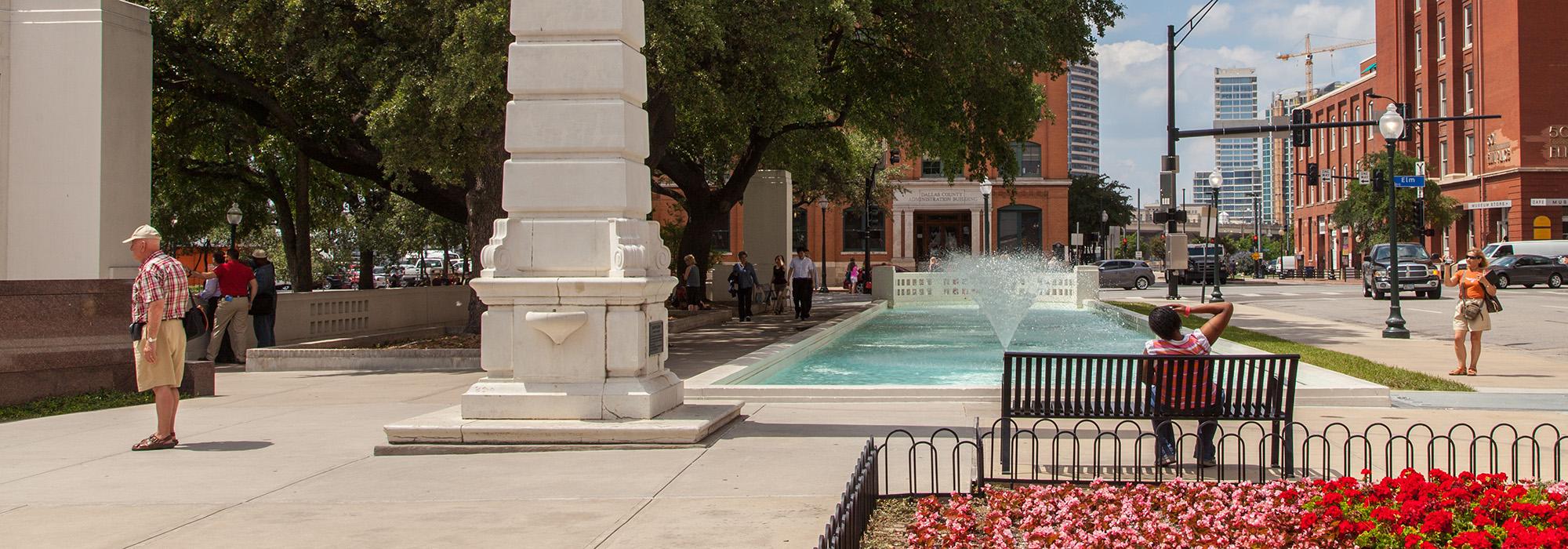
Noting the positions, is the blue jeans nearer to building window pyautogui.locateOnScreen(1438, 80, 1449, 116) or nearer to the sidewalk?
the sidewalk

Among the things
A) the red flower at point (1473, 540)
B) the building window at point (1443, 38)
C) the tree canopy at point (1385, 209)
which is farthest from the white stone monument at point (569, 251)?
the building window at point (1443, 38)

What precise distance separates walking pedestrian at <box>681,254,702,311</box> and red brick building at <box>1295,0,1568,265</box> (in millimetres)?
47816

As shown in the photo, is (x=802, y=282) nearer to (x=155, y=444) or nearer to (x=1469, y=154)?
(x=155, y=444)

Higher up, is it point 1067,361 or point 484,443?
point 1067,361

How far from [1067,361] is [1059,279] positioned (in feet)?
107

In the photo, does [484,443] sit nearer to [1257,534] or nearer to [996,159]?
[1257,534]

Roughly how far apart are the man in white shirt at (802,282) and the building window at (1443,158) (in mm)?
53991

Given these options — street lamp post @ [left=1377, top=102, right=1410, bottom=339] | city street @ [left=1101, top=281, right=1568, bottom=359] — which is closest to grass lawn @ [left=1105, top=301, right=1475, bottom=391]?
street lamp post @ [left=1377, top=102, right=1410, bottom=339]

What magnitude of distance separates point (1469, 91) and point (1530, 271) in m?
21.5

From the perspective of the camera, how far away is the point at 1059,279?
3941cm

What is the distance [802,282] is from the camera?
26594 mm

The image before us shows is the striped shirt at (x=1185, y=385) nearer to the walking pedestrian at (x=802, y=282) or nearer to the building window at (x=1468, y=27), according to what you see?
the walking pedestrian at (x=802, y=282)

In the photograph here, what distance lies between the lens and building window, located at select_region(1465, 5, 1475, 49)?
6381 cm

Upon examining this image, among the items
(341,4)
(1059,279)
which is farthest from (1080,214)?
(341,4)
